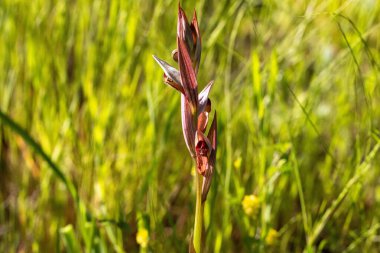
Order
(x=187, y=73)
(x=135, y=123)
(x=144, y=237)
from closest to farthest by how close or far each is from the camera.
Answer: (x=187, y=73)
(x=144, y=237)
(x=135, y=123)

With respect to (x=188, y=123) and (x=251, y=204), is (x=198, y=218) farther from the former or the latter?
(x=251, y=204)

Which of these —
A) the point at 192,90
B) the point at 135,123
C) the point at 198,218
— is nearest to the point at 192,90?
the point at 192,90

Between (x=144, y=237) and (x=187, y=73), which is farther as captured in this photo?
(x=144, y=237)

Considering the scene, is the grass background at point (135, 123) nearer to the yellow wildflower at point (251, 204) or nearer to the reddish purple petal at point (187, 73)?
the yellow wildflower at point (251, 204)

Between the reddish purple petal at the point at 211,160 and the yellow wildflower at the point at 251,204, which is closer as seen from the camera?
the reddish purple petal at the point at 211,160

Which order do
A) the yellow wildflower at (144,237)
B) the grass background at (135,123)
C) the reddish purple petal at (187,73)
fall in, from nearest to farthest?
the reddish purple petal at (187,73) → the yellow wildflower at (144,237) → the grass background at (135,123)

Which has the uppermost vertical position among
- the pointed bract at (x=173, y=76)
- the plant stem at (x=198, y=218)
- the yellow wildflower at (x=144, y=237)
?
the pointed bract at (x=173, y=76)

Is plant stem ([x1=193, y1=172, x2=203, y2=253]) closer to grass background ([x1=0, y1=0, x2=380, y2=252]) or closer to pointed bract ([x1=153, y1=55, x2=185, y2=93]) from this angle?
pointed bract ([x1=153, y1=55, x2=185, y2=93])

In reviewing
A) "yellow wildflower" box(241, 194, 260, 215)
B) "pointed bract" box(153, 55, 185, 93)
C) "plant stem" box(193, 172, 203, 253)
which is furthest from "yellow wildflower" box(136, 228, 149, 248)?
"pointed bract" box(153, 55, 185, 93)

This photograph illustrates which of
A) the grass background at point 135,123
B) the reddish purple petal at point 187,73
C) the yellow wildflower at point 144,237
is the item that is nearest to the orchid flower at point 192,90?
the reddish purple petal at point 187,73

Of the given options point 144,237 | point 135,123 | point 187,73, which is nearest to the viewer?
point 187,73

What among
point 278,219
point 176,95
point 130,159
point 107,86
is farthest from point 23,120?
point 278,219
